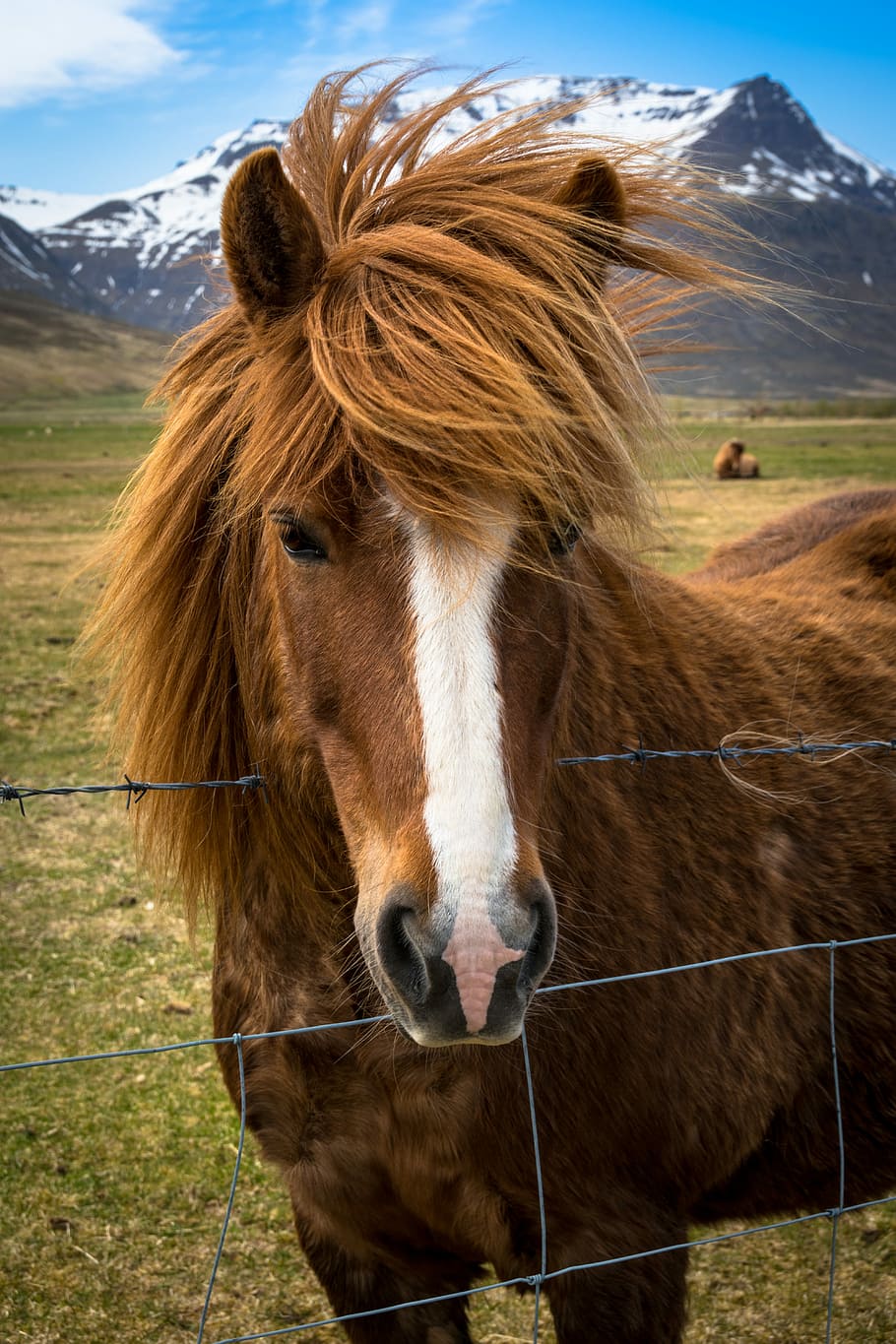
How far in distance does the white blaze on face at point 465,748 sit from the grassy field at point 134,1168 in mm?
567

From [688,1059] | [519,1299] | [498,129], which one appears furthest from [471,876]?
[519,1299]

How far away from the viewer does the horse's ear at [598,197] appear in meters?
1.82

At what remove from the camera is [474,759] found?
1395mm

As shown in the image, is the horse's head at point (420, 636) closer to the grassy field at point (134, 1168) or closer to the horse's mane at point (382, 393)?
the horse's mane at point (382, 393)

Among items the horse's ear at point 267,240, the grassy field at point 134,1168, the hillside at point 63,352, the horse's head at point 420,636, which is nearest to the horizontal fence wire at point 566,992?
the horse's head at point 420,636

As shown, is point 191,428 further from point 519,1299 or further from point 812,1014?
point 519,1299

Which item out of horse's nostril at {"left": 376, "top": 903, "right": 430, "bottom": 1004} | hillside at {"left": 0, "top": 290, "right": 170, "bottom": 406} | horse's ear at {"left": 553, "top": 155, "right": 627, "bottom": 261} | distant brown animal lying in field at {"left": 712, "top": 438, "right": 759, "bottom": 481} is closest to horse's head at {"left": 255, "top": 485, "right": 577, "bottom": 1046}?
horse's nostril at {"left": 376, "top": 903, "right": 430, "bottom": 1004}

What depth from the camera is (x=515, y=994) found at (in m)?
1.38

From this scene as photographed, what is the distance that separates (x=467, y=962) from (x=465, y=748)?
0.96ft

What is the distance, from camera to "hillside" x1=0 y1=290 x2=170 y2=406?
3533 inches

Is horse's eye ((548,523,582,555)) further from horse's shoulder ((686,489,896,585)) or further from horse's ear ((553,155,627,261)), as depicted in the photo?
horse's shoulder ((686,489,896,585))

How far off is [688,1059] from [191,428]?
1.68m

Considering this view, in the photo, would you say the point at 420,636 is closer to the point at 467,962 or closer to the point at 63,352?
the point at 467,962

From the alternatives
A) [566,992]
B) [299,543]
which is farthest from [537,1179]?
[299,543]
